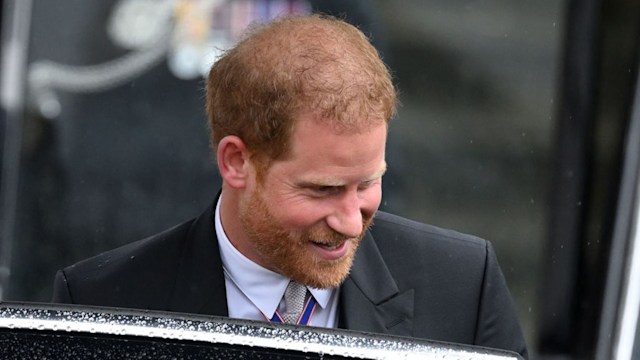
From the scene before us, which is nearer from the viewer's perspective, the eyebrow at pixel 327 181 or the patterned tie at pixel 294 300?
the eyebrow at pixel 327 181

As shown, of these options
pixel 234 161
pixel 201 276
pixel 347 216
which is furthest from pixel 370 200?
pixel 201 276

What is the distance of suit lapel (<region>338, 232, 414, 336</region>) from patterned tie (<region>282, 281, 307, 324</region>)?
0.28 ft

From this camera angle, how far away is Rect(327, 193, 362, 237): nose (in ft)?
9.19

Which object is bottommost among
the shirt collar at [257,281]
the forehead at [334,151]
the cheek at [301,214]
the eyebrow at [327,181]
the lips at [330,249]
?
the shirt collar at [257,281]

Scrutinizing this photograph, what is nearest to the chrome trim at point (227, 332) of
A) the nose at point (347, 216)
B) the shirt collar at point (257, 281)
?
the nose at point (347, 216)

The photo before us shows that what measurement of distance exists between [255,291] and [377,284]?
25 centimetres

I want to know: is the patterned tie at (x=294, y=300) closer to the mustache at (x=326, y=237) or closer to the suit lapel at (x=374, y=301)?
the suit lapel at (x=374, y=301)

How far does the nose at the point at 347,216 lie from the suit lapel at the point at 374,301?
265 mm

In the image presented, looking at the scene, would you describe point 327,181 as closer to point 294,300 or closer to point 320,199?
point 320,199

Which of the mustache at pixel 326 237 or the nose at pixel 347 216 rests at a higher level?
the nose at pixel 347 216

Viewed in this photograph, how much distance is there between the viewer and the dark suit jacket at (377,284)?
10.0 feet

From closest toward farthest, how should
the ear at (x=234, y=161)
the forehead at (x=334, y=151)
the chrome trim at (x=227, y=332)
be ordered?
the chrome trim at (x=227, y=332)
the forehead at (x=334, y=151)
the ear at (x=234, y=161)

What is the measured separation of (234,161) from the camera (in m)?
2.98

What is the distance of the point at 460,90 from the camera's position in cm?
611
